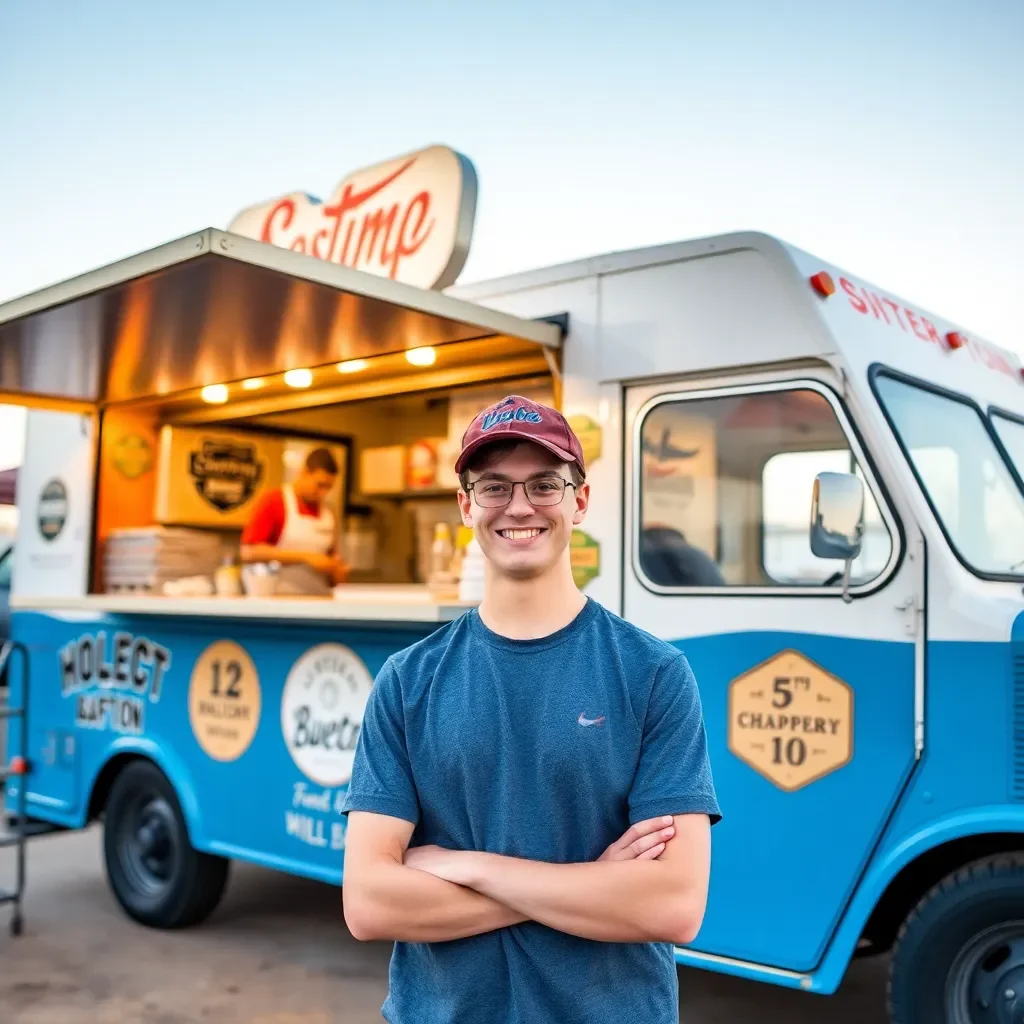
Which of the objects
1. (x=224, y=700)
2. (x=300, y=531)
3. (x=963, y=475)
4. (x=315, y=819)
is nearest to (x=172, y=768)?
(x=224, y=700)

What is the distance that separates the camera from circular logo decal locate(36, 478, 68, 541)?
6082mm

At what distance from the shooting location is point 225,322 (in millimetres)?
4359

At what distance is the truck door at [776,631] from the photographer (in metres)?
3.39

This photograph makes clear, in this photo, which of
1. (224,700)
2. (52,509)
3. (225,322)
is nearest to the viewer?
(225,322)

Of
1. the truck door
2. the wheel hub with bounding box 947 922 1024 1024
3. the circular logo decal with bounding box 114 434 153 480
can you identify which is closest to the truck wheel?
the circular logo decal with bounding box 114 434 153 480

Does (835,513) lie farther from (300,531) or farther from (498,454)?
(300,531)

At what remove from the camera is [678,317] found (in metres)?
3.91

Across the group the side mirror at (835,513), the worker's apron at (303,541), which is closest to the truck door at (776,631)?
the side mirror at (835,513)

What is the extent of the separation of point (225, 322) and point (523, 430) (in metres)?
3.01

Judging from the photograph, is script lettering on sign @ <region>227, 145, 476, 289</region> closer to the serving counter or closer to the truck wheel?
the serving counter

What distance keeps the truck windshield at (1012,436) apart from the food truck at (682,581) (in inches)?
1.0

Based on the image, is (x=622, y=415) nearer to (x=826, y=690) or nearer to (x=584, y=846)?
(x=826, y=690)

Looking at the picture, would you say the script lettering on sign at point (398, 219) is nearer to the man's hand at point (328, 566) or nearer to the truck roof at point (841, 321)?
the truck roof at point (841, 321)

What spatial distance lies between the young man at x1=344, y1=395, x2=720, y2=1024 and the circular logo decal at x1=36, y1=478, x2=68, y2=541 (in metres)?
4.88
